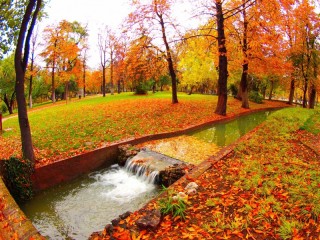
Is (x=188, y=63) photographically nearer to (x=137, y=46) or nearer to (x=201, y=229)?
(x=137, y=46)

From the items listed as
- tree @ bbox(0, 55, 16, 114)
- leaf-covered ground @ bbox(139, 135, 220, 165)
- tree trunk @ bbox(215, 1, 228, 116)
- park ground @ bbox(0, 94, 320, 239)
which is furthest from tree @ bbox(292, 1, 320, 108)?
tree @ bbox(0, 55, 16, 114)

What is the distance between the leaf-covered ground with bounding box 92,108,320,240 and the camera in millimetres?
3766

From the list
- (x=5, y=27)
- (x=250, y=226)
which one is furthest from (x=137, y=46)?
(x=250, y=226)

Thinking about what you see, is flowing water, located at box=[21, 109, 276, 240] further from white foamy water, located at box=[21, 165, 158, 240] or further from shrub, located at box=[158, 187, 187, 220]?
shrub, located at box=[158, 187, 187, 220]

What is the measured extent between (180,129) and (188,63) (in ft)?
82.9

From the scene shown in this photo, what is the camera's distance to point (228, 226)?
12.7 ft

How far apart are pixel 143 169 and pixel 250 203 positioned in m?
4.61

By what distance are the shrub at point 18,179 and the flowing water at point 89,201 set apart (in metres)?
0.33

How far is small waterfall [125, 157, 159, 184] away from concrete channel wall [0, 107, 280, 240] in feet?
3.66

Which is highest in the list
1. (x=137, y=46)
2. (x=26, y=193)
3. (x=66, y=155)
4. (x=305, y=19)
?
(x=305, y=19)

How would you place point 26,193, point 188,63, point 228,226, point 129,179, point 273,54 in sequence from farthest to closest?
point 188,63 → point 273,54 → point 129,179 → point 26,193 → point 228,226

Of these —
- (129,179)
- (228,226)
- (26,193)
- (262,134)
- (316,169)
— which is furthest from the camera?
(262,134)

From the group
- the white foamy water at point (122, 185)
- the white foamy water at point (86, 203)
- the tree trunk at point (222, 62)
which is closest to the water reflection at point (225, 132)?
the tree trunk at point (222, 62)

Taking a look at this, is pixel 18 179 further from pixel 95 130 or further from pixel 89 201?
pixel 95 130
